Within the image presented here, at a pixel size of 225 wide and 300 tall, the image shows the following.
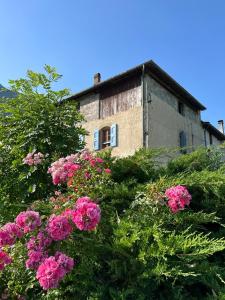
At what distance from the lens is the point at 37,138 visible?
573 centimetres

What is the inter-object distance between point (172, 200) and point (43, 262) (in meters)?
1.31

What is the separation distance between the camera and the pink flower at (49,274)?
2.64 meters

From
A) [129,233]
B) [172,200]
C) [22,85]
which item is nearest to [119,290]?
[129,233]

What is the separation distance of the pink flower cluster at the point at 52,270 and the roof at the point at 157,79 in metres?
14.8

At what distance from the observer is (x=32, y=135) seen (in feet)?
18.8

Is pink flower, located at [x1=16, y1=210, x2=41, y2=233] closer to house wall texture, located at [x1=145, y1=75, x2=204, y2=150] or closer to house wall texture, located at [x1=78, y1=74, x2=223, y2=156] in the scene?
house wall texture, located at [x1=78, y1=74, x2=223, y2=156]

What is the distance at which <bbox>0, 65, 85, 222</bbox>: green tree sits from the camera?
5277mm

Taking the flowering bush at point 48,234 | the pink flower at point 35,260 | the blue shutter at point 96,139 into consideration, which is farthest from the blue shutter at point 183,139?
the pink flower at point 35,260

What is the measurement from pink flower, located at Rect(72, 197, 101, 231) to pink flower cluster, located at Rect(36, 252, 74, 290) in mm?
306

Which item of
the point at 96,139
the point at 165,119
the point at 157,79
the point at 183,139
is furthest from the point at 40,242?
the point at 183,139

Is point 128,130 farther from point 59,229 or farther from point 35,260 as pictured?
point 35,260

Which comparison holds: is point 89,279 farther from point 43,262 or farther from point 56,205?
point 56,205

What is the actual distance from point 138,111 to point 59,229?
46.9 feet

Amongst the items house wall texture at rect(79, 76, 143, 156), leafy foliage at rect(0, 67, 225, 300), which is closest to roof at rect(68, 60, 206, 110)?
house wall texture at rect(79, 76, 143, 156)
